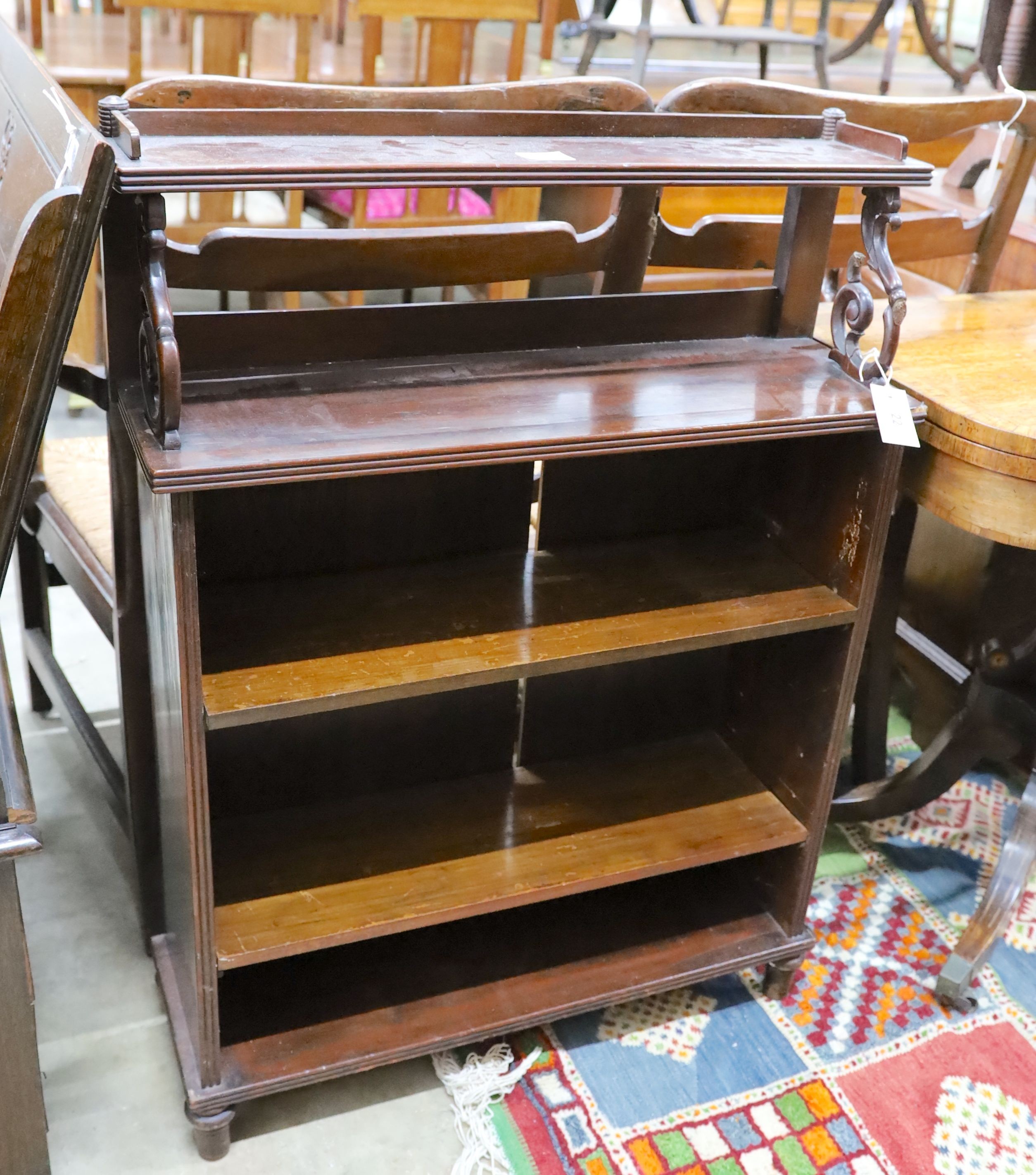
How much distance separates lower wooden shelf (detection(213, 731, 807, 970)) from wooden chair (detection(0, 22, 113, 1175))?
0.23 metres

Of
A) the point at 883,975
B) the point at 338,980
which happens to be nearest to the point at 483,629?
the point at 338,980

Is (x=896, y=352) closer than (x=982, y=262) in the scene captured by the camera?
Yes

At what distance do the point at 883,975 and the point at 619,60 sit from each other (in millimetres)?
4180

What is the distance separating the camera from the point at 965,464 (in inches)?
58.1

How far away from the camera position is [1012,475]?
1431 mm

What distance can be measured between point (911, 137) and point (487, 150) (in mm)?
913

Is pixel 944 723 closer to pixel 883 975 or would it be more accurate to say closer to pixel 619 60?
pixel 883 975

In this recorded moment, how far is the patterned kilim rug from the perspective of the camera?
149 centimetres

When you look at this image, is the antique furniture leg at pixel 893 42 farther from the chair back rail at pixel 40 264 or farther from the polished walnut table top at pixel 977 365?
the chair back rail at pixel 40 264

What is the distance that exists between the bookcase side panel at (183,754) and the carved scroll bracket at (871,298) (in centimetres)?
78

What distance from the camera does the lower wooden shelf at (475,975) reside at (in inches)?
57.6

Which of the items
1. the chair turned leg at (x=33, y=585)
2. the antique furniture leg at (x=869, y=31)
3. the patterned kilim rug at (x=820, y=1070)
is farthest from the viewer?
the antique furniture leg at (x=869, y=31)

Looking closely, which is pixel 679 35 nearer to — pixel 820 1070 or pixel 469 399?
pixel 469 399

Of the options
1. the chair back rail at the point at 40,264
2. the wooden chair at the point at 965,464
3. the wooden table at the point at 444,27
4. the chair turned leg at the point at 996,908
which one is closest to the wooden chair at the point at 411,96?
the wooden chair at the point at 965,464
